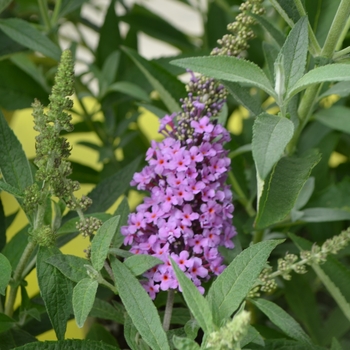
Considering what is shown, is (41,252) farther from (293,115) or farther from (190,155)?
(293,115)

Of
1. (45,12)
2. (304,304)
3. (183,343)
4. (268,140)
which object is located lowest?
(304,304)

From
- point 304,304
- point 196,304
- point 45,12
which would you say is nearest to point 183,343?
point 196,304

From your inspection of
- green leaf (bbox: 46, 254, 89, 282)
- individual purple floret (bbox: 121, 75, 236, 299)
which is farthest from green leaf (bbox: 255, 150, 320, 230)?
green leaf (bbox: 46, 254, 89, 282)

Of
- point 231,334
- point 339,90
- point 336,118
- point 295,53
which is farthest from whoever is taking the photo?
point 336,118

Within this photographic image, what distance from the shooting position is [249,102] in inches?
16.6

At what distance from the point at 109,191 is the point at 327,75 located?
0.24 m

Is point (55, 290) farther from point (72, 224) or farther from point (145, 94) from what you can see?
point (145, 94)

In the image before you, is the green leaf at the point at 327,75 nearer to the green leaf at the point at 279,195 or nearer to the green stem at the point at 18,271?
the green leaf at the point at 279,195

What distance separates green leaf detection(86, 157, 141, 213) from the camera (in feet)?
1.63

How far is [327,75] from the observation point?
0.34 m

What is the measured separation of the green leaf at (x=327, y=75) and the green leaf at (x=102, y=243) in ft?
0.51

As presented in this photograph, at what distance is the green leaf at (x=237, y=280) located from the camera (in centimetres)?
34

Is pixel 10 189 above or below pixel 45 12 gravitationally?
below

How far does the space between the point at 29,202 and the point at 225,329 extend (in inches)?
6.5
